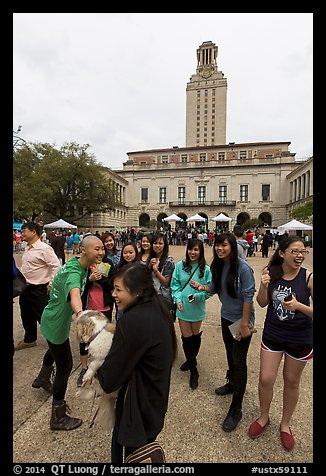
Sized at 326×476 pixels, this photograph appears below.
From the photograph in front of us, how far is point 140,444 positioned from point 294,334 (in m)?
1.50

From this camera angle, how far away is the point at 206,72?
8050cm

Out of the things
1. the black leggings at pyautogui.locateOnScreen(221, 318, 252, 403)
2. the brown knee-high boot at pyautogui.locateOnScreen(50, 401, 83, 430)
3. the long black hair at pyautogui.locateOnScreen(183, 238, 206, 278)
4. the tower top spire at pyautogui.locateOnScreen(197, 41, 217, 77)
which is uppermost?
the tower top spire at pyautogui.locateOnScreen(197, 41, 217, 77)

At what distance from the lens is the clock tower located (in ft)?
255

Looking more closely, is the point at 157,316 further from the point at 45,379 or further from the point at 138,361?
the point at 45,379

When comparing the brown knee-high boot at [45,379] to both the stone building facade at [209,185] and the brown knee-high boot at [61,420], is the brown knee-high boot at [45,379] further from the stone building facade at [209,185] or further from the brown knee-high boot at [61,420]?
the stone building facade at [209,185]

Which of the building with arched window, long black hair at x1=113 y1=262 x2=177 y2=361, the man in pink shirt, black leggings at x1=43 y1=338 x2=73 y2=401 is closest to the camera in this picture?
long black hair at x1=113 y1=262 x2=177 y2=361

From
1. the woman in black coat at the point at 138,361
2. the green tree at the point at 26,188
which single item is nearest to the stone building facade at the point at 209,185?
the green tree at the point at 26,188

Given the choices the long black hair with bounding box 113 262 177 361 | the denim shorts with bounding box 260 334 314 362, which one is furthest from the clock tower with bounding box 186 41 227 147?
the long black hair with bounding box 113 262 177 361

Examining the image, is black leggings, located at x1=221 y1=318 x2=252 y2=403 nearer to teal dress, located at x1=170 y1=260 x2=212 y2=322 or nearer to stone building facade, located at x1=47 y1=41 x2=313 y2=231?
teal dress, located at x1=170 y1=260 x2=212 y2=322

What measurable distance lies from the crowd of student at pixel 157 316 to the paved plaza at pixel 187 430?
0.10 meters

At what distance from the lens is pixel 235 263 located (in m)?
2.55

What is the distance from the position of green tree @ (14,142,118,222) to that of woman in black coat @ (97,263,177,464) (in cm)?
2655

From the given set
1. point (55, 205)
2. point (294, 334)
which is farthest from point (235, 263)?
point (55, 205)

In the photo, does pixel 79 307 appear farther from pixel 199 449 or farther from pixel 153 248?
pixel 153 248
